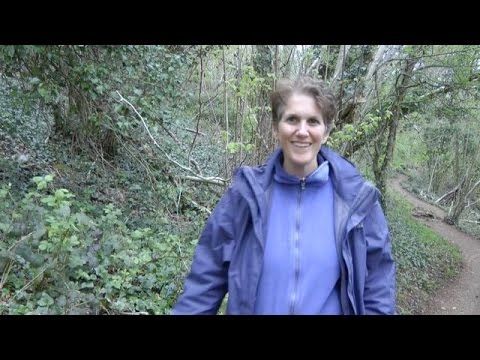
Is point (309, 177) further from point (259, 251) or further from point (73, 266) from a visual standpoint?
point (73, 266)

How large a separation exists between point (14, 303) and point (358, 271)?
3.61 m

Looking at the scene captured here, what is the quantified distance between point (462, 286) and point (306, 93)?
14285 millimetres

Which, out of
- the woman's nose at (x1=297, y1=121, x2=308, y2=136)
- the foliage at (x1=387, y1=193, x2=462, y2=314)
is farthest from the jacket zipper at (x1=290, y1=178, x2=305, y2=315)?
the foliage at (x1=387, y1=193, x2=462, y2=314)

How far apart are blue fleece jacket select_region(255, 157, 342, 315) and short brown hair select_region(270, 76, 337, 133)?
0.43 meters

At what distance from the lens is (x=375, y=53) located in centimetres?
823

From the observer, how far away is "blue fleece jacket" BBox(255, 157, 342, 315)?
1.64m

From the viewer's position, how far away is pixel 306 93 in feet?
5.98

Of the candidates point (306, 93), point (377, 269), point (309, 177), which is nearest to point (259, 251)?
point (309, 177)

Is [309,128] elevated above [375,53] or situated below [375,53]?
below
